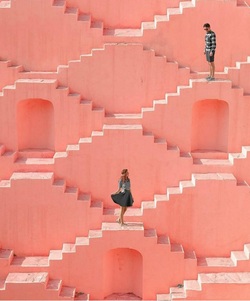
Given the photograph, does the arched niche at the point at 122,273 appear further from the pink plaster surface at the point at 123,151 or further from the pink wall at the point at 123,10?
the pink wall at the point at 123,10

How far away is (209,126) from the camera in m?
23.1

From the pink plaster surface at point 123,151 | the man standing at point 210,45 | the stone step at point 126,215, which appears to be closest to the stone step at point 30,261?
the pink plaster surface at point 123,151

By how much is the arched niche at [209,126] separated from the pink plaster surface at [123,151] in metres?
0.03

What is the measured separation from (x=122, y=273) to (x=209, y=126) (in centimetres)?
453

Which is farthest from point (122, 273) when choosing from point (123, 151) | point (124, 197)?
point (123, 151)

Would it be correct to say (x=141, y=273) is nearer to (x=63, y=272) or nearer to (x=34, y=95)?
(x=63, y=272)

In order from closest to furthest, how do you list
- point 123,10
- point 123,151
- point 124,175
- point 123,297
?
point 124,175 < point 123,151 < point 123,297 < point 123,10

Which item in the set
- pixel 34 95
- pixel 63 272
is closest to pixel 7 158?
pixel 34 95

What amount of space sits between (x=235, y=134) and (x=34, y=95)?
17.5ft

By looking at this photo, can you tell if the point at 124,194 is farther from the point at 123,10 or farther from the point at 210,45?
the point at 123,10

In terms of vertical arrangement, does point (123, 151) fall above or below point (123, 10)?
below

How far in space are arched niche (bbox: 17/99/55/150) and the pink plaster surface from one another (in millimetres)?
38

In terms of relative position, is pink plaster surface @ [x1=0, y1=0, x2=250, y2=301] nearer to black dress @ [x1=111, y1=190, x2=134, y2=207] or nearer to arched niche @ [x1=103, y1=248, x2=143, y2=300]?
arched niche @ [x1=103, y1=248, x2=143, y2=300]

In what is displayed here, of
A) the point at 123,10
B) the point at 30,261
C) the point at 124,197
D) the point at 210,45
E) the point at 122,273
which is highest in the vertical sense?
the point at 123,10
